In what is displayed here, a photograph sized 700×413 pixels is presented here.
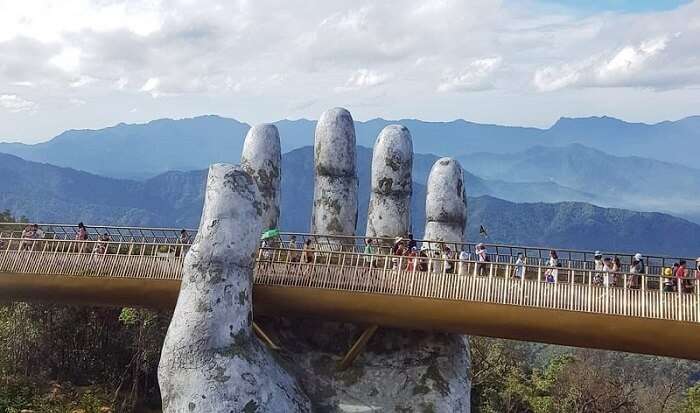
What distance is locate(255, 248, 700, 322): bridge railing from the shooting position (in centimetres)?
1202

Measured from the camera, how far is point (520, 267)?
13.6m

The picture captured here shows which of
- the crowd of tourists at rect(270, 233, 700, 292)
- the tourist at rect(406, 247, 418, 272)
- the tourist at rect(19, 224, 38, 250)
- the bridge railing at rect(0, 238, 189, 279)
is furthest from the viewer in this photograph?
the tourist at rect(19, 224, 38, 250)

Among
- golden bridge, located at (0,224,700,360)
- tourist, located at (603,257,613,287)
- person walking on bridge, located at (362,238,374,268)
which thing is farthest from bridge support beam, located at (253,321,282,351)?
tourist, located at (603,257,613,287)

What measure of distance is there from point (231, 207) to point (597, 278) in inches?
327

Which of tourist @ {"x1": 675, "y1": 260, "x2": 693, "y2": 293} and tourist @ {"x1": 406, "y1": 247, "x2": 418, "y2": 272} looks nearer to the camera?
tourist @ {"x1": 675, "y1": 260, "x2": 693, "y2": 293}

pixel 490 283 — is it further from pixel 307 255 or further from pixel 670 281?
pixel 307 255

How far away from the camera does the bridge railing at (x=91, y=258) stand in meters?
15.1

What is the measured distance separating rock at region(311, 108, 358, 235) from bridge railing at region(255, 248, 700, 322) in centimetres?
351

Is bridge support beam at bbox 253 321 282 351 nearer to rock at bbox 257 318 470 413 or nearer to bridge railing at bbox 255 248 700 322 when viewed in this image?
rock at bbox 257 318 470 413

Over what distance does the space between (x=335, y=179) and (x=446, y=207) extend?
12.3 ft

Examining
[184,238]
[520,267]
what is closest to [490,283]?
[520,267]

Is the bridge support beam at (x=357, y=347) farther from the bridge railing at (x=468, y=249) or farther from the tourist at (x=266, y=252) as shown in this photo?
the tourist at (x=266, y=252)

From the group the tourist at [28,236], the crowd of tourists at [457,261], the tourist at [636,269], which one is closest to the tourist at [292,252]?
the crowd of tourists at [457,261]

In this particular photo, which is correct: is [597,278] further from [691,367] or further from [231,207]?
[691,367]
